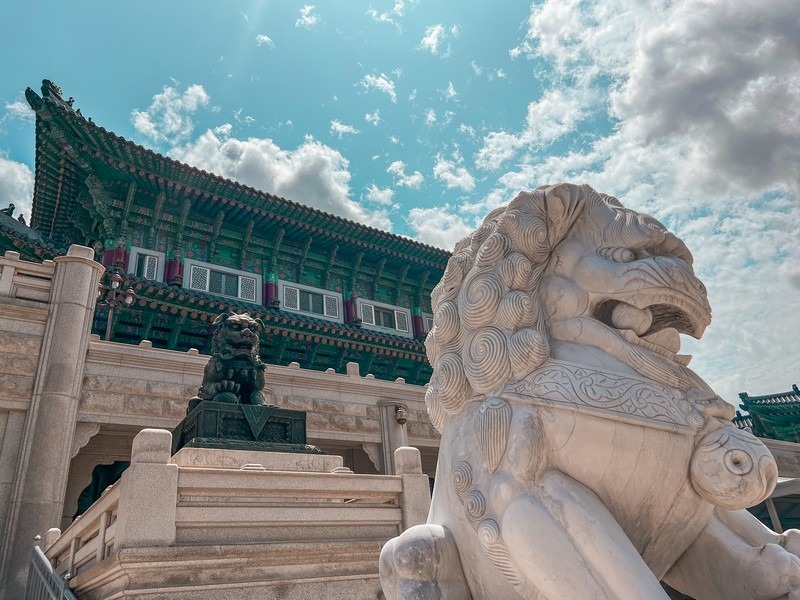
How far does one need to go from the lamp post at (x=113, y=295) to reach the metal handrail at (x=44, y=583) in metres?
7.10

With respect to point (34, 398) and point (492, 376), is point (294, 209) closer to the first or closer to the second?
point (34, 398)

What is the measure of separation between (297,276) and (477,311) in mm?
17438

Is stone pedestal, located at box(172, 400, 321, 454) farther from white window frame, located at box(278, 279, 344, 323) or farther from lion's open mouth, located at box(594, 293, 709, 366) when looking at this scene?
white window frame, located at box(278, 279, 344, 323)

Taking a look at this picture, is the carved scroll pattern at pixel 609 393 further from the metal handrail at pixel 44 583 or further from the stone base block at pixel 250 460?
the metal handrail at pixel 44 583

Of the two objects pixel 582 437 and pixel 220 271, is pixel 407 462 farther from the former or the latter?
pixel 220 271

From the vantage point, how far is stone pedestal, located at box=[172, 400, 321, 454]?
237 inches

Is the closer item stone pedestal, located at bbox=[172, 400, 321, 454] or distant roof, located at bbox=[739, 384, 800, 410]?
stone pedestal, located at bbox=[172, 400, 321, 454]

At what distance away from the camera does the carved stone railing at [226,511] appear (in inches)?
176

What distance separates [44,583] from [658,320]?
5860mm

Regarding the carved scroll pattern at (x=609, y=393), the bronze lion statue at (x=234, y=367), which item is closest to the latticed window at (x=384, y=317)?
the bronze lion statue at (x=234, y=367)

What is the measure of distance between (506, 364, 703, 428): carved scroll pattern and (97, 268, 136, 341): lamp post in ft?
40.5

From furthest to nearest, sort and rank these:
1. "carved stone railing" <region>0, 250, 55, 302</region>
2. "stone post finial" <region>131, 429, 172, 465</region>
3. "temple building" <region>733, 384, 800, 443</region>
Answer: "temple building" <region>733, 384, 800, 443</region>, "carved stone railing" <region>0, 250, 55, 302</region>, "stone post finial" <region>131, 429, 172, 465</region>

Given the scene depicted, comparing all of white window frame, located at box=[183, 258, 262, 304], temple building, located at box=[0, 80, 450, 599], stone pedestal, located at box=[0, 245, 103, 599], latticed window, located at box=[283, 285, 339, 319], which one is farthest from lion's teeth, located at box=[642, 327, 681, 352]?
latticed window, located at box=[283, 285, 339, 319]

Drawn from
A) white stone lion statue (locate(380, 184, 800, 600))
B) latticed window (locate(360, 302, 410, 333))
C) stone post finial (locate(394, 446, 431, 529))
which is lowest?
white stone lion statue (locate(380, 184, 800, 600))
